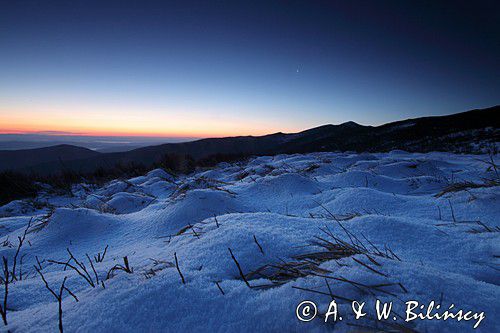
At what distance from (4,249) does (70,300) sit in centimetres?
156

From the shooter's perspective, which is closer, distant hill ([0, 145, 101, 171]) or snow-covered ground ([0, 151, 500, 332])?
snow-covered ground ([0, 151, 500, 332])

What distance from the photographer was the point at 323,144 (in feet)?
69.4

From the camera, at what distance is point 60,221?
209 centimetres

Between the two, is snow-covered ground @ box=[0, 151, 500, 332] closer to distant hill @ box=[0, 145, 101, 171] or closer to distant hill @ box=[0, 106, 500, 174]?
distant hill @ box=[0, 106, 500, 174]

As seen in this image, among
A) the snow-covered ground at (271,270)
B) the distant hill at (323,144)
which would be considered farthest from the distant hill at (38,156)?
the snow-covered ground at (271,270)

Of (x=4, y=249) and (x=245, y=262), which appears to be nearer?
(x=245, y=262)

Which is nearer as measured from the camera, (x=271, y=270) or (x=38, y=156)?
(x=271, y=270)

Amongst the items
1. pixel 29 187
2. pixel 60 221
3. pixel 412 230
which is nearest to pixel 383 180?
pixel 412 230

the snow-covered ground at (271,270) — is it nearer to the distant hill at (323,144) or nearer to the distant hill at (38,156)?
the distant hill at (323,144)

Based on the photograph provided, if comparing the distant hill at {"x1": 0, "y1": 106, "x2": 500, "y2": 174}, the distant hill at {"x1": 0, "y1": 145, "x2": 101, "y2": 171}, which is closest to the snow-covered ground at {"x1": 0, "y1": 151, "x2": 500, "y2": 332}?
the distant hill at {"x1": 0, "y1": 106, "x2": 500, "y2": 174}

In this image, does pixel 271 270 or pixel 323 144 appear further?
pixel 323 144

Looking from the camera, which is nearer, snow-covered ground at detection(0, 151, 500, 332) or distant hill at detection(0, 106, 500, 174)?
snow-covered ground at detection(0, 151, 500, 332)

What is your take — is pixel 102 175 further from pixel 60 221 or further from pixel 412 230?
pixel 412 230

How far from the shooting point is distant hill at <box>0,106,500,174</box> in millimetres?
10641
